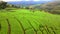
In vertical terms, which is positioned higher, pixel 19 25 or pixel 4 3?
pixel 4 3

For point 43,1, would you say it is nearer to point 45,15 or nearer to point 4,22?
point 45,15

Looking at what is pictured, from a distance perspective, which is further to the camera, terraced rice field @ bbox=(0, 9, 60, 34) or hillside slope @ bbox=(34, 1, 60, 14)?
hillside slope @ bbox=(34, 1, 60, 14)

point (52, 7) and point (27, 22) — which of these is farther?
point (52, 7)

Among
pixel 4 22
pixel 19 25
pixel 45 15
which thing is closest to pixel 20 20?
pixel 19 25

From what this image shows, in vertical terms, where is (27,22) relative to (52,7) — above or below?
below

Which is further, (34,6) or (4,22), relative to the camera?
(34,6)

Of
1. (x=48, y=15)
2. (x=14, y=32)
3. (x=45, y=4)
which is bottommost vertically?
(x=14, y=32)

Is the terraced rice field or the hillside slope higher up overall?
the hillside slope
